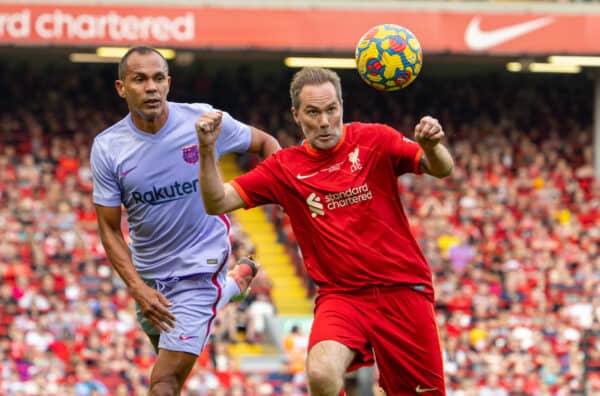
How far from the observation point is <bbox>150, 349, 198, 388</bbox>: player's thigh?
306 inches

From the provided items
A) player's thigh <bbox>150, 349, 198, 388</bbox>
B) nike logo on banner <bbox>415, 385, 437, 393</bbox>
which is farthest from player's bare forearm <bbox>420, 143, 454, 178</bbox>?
player's thigh <bbox>150, 349, 198, 388</bbox>

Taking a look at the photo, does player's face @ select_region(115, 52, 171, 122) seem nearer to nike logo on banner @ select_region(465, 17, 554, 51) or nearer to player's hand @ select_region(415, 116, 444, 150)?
player's hand @ select_region(415, 116, 444, 150)

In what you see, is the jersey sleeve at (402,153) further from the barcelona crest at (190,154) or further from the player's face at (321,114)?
the barcelona crest at (190,154)

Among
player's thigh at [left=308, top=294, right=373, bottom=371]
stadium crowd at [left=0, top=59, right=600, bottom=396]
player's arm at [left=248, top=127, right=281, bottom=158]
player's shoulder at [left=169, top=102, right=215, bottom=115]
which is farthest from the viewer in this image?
stadium crowd at [left=0, top=59, right=600, bottom=396]

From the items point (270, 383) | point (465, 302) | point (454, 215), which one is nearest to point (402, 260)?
point (270, 383)

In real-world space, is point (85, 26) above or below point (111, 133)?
above

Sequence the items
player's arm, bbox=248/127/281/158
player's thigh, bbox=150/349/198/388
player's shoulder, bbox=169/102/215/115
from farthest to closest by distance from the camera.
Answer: player's arm, bbox=248/127/281/158
player's shoulder, bbox=169/102/215/115
player's thigh, bbox=150/349/198/388

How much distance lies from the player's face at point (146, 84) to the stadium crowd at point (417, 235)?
927cm

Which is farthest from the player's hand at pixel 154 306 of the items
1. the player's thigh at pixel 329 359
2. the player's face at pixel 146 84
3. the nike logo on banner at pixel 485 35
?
the nike logo on banner at pixel 485 35

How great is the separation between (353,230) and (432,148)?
2.41 ft

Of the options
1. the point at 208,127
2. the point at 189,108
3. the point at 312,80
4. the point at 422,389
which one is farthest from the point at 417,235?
the point at 208,127

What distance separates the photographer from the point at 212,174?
271 inches

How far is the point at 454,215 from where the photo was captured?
21641 millimetres

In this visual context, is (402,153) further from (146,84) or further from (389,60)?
(146,84)
